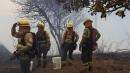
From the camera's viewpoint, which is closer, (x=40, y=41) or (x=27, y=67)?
(x=27, y=67)

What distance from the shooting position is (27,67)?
1410 centimetres

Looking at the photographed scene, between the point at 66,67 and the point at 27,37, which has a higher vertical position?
the point at 27,37

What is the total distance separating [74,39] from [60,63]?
4.33 feet

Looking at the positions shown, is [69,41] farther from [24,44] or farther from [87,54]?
[24,44]

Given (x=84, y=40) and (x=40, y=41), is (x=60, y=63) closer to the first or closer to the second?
(x=40, y=41)

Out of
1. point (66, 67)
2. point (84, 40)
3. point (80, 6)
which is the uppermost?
point (80, 6)

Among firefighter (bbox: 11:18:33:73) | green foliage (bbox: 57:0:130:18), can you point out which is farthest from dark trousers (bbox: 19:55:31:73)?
green foliage (bbox: 57:0:130:18)

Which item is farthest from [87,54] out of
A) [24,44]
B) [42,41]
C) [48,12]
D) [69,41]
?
[48,12]

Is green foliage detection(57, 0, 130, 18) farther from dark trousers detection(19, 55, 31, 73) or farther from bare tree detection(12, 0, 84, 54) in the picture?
bare tree detection(12, 0, 84, 54)

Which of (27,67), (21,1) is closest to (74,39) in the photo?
(27,67)

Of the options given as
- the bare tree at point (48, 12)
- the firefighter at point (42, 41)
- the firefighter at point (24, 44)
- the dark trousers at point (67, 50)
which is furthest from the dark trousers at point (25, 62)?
the bare tree at point (48, 12)

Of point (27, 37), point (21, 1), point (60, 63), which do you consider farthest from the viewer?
point (21, 1)

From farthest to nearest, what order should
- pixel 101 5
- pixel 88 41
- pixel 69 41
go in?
pixel 69 41
pixel 88 41
pixel 101 5

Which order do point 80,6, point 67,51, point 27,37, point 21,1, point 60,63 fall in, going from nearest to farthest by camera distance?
point 80,6 < point 27,37 < point 60,63 < point 67,51 < point 21,1
